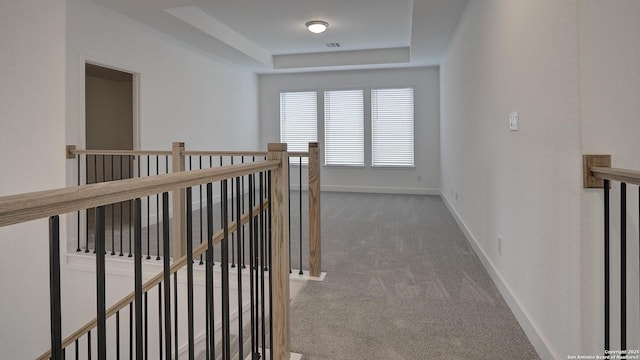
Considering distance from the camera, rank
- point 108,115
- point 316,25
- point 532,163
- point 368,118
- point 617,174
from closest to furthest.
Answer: point 617,174
point 532,163
point 316,25
point 108,115
point 368,118

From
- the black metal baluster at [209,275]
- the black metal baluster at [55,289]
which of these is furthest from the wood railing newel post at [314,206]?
the black metal baluster at [55,289]

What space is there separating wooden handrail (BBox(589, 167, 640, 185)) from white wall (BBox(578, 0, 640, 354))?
0.10m

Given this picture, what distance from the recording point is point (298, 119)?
28.6 feet

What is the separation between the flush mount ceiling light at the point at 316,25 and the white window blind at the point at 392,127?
8.86ft

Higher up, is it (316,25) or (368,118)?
(316,25)

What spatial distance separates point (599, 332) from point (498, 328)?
0.77m

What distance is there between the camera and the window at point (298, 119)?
28.3 feet

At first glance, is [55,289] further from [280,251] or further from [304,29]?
[304,29]

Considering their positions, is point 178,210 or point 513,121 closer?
point 513,121

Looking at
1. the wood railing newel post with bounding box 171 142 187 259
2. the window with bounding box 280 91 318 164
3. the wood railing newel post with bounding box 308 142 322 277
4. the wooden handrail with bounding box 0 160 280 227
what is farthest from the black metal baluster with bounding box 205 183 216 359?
the window with bounding box 280 91 318 164

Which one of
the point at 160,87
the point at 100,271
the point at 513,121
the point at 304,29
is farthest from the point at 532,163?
the point at 160,87

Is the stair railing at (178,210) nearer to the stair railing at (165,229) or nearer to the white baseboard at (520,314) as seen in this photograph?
the stair railing at (165,229)

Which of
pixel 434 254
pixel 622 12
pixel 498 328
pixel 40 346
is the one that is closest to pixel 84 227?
pixel 40 346

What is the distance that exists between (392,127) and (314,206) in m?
5.47
